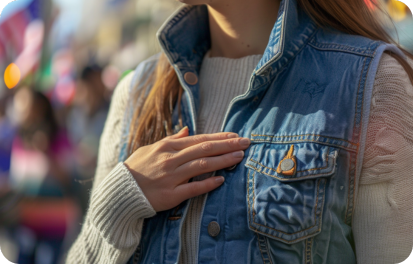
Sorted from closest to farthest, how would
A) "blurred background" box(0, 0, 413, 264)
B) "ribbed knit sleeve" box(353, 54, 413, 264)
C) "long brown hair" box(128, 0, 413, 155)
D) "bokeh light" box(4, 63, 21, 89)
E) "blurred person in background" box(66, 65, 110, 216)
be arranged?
"ribbed knit sleeve" box(353, 54, 413, 264), "long brown hair" box(128, 0, 413, 155), "blurred background" box(0, 0, 413, 264), "bokeh light" box(4, 63, 21, 89), "blurred person in background" box(66, 65, 110, 216)

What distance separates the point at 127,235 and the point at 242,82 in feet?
2.14

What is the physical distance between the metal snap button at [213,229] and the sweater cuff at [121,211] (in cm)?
19

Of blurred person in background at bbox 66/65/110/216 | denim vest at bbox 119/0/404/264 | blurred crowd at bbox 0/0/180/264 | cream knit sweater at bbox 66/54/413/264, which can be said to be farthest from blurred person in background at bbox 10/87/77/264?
denim vest at bbox 119/0/404/264

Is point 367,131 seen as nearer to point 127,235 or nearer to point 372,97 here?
point 372,97

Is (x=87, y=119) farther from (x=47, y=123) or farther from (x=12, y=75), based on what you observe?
(x=12, y=75)

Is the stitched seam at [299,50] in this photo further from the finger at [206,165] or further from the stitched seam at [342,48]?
the finger at [206,165]

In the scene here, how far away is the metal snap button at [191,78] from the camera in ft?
4.35

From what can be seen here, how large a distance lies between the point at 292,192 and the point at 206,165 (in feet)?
0.87

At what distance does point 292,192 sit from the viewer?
98cm

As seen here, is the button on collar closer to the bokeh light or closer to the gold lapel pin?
the gold lapel pin

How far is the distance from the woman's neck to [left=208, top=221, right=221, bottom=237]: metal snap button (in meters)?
0.64

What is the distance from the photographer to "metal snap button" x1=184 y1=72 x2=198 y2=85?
1.33 m

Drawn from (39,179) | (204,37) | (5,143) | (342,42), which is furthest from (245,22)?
(5,143)

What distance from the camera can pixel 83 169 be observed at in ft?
11.4
